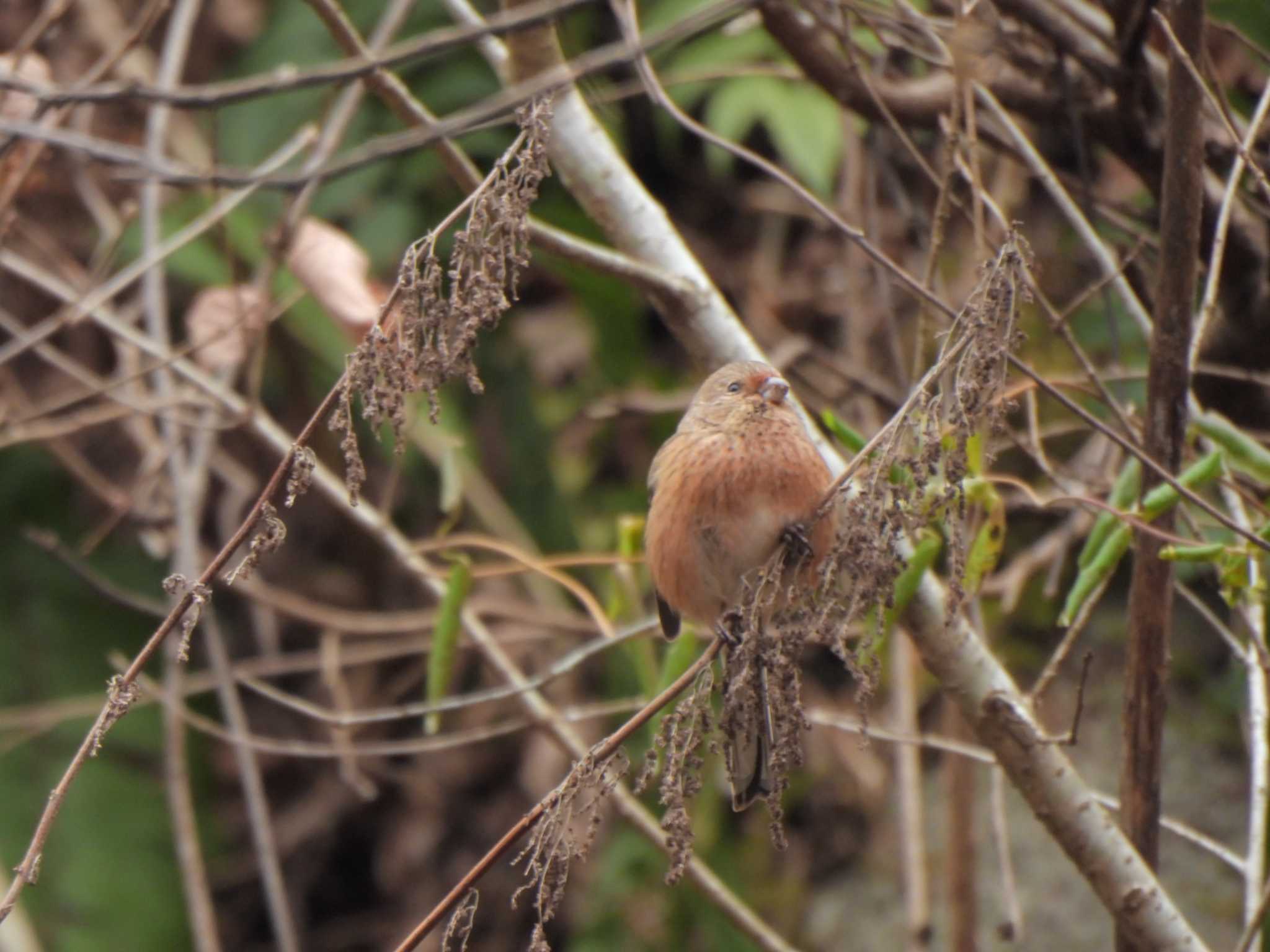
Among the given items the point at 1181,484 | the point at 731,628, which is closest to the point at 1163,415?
the point at 1181,484

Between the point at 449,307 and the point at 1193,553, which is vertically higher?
the point at 449,307

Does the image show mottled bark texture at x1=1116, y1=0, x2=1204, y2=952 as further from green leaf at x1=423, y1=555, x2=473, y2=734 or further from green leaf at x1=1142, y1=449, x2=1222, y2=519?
green leaf at x1=423, y1=555, x2=473, y2=734

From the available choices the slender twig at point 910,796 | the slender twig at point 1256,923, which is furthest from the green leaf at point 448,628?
the slender twig at point 1256,923

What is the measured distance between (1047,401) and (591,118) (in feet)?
7.88

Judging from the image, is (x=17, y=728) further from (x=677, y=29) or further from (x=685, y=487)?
(x=677, y=29)

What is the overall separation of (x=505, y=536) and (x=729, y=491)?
2216 mm

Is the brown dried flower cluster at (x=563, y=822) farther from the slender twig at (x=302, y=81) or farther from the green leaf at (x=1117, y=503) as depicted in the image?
the green leaf at (x=1117, y=503)

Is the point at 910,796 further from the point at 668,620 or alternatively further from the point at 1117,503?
the point at 1117,503

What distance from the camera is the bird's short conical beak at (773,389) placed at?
3117mm

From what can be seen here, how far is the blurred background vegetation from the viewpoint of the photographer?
15.1 ft

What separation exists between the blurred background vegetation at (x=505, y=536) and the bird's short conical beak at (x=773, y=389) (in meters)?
0.82

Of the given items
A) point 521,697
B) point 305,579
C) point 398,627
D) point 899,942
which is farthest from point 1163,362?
point 305,579

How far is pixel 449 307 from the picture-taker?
1.94 meters

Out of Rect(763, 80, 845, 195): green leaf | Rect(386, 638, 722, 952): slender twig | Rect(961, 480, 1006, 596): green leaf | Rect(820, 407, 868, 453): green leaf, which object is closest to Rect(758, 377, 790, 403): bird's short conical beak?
Rect(820, 407, 868, 453): green leaf
